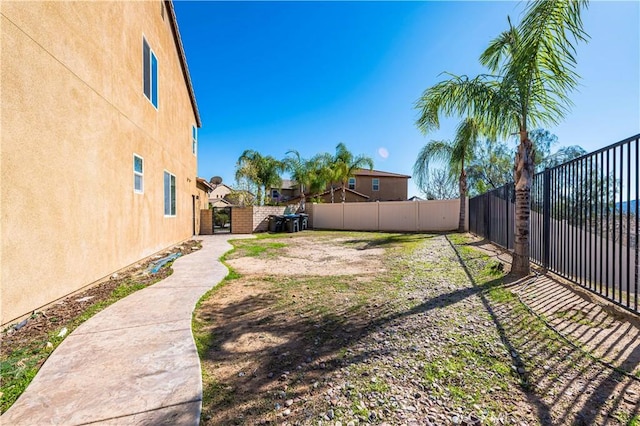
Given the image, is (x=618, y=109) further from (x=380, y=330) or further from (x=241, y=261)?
(x=241, y=261)

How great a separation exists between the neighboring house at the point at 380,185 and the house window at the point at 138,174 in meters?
27.7

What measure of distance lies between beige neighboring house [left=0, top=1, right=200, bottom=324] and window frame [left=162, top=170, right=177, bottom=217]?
32.5 inches

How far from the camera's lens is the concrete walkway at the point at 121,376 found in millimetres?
1855

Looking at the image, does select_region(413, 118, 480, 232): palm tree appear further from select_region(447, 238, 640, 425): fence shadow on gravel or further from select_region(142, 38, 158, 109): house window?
select_region(142, 38, 158, 109): house window

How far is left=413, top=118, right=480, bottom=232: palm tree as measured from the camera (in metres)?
13.6

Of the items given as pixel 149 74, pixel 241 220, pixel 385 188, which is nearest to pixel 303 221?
pixel 241 220

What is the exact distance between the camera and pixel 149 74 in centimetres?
773

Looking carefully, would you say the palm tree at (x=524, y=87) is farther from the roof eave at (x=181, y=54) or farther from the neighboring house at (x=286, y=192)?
the neighboring house at (x=286, y=192)

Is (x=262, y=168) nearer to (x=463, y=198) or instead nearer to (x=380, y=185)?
(x=380, y=185)

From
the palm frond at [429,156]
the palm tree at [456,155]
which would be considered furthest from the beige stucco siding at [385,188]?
the palm frond at [429,156]

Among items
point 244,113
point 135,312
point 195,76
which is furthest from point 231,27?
point 135,312

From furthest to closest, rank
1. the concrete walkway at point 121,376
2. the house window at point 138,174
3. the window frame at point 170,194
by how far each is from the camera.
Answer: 1. the window frame at point 170,194
2. the house window at point 138,174
3. the concrete walkway at point 121,376

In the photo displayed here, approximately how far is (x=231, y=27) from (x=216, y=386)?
41.2 feet

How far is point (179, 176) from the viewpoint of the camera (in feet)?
36.3
